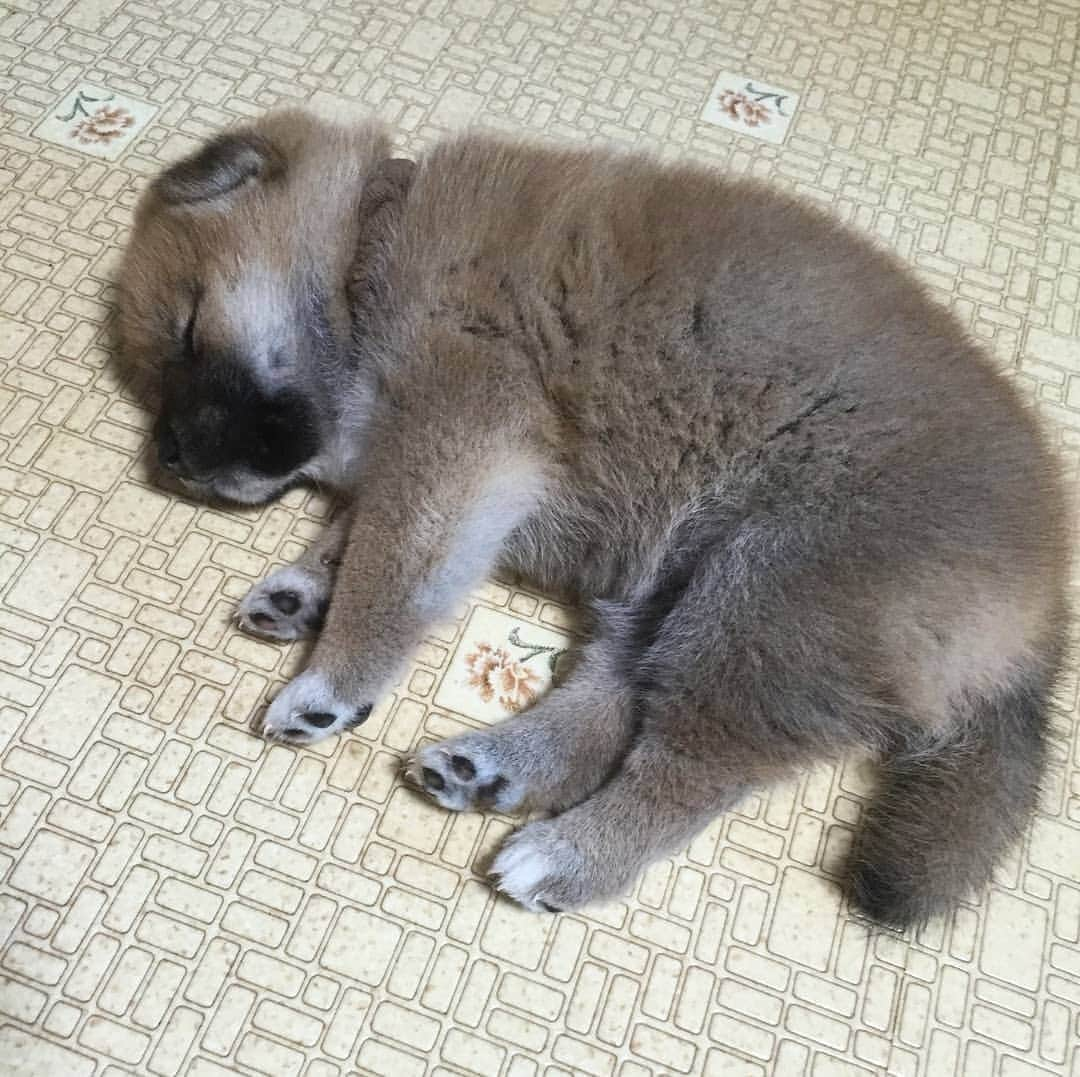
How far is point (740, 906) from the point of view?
122cm

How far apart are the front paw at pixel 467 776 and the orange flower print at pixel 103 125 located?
1.21 metres

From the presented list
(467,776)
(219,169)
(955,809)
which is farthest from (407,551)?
(955,809)

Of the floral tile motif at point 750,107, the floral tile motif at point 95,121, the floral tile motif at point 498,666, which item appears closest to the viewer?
the floral tile motif at point 498,666

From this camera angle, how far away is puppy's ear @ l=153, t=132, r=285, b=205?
55.9 inches

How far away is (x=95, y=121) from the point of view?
5.79 ft

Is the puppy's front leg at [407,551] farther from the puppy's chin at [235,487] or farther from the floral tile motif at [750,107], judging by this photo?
the floral tile motif at [750,107]

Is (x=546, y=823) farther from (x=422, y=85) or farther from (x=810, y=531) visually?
(x=422, y=85)

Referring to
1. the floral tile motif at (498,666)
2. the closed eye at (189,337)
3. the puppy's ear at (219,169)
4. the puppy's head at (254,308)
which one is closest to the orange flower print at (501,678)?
the floral tile motif at (498,666)

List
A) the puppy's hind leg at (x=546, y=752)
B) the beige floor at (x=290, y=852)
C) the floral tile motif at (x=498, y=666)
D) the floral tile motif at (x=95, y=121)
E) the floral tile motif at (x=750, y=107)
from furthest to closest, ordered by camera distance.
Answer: the floral tile motif at (x=750, y=107)
the floral tile motif at (x=95, y=121)
the floral tile motif at (x=498, y=666)
the puppy's hind leg at (x=546, y=752)
the beige floor at (x=290, y=852)

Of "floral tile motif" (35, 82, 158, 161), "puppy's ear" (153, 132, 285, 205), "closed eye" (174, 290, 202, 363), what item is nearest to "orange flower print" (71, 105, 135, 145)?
"floral tile motif" (35, 82, 158, 161)

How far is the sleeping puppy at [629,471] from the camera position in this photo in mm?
1172

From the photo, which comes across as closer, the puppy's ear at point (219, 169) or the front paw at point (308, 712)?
the front paw at point (308, 712)

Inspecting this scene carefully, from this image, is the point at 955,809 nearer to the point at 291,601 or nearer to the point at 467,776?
the point at 467,776

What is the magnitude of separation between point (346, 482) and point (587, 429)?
1.21ft
